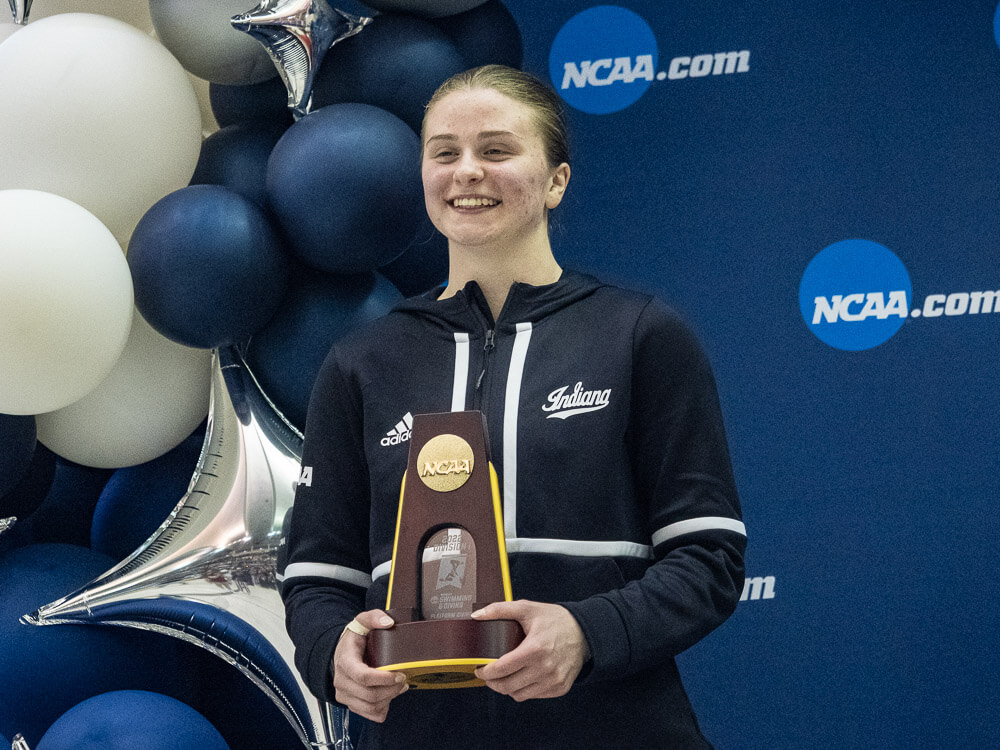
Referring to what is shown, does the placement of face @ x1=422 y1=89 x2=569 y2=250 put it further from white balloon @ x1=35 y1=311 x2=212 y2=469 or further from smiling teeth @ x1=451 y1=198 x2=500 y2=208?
white balloon @ x1=35 y1=311 x2=212 y2=469

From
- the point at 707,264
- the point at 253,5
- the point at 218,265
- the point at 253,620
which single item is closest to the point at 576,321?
the point at 218,265

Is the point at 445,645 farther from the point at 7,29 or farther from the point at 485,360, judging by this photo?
the point at 7,29

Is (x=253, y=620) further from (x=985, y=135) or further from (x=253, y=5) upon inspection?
(x=985, y=135)

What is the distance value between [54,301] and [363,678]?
0.87 m

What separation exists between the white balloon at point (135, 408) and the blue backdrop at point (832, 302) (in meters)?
0.78

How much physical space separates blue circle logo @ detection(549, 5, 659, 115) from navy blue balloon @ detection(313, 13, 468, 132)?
63cm

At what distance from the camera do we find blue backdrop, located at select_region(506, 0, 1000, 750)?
2156 mm

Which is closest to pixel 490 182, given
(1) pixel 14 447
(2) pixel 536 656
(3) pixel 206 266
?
(2) pixel 536 656

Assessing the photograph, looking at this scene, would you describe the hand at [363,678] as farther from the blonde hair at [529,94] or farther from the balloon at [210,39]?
the balloon at [210,39]

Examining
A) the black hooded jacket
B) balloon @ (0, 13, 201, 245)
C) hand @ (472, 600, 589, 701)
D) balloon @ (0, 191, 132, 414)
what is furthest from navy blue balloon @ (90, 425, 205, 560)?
hand @ (472, 600, 589, 701)

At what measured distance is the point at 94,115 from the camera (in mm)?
1703

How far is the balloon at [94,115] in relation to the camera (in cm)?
169

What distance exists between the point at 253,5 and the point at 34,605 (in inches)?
39.3

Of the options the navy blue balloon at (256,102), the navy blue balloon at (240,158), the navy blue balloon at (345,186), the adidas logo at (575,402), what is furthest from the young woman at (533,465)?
the navy blue balloon at (256,102)
